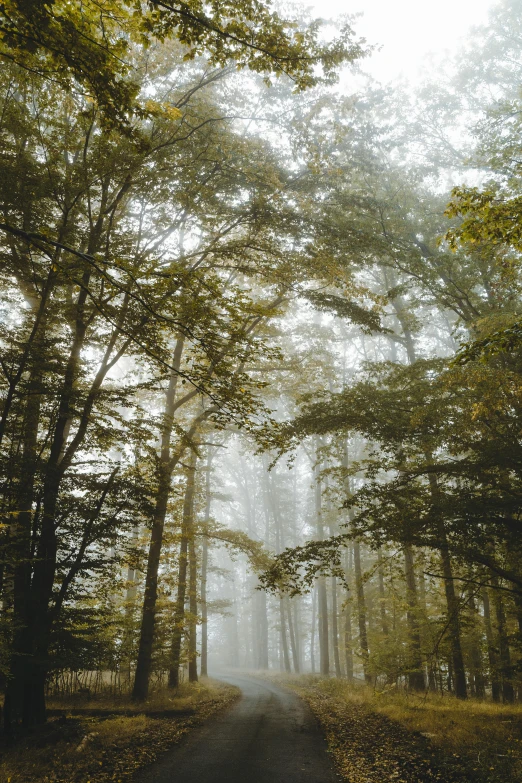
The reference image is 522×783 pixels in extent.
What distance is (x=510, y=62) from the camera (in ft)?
63.3

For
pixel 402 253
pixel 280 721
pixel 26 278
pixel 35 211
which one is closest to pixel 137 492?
pixel 26 278

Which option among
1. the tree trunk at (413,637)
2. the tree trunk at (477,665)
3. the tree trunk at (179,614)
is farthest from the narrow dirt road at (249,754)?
the tree trunk at (477,665)

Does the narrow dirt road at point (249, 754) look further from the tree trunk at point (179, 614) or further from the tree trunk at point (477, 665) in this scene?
the tree trunk at point (477, 665)

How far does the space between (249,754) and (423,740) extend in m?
2.89

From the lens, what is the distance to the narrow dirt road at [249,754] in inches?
223

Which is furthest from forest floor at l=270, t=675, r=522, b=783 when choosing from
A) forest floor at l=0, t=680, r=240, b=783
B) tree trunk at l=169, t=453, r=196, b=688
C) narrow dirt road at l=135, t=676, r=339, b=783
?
tree trunk at l=169, t=453, r=196, b=688

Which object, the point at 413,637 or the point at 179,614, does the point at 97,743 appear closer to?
the point at 179,614

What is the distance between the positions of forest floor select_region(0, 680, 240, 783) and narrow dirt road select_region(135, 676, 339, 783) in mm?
364

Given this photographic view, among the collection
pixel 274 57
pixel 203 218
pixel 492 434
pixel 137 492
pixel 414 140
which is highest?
pixel 414 140

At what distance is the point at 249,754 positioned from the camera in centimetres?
677

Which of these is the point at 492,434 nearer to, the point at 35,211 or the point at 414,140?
the point at 35,211

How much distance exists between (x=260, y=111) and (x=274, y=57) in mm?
10004

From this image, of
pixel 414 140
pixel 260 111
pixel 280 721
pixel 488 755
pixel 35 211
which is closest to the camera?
pixel 488 755

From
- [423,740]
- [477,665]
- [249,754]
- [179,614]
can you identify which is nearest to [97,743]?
[249,754]
